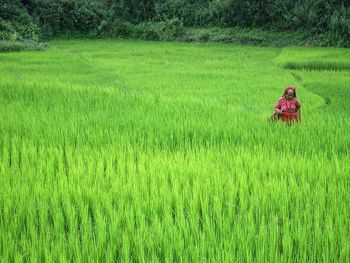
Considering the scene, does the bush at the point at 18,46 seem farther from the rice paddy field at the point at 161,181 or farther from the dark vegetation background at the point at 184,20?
the rice paddy field at the point at 161,181

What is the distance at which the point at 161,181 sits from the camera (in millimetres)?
2660

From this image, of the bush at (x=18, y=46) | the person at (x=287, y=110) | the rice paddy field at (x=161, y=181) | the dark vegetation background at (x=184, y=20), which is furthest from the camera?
the dark vegetation background at (x=184, y=20)

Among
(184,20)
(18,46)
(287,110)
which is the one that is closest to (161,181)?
(287,110)

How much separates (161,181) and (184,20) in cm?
2464

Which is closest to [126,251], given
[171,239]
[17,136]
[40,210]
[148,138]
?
[171,239]

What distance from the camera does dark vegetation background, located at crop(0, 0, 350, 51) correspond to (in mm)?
Answer: 20438

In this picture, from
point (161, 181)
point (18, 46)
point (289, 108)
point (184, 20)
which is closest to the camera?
point (161, 181)

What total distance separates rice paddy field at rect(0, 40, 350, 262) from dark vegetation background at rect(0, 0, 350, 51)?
13834 millimetres

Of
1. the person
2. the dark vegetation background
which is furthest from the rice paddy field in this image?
the dark vegetation background

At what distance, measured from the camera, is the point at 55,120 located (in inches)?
182

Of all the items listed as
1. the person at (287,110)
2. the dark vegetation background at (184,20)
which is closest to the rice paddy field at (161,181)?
the person at (287,110)

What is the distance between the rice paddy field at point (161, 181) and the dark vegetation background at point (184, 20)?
1383 centimetres

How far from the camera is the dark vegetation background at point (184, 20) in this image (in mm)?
20438

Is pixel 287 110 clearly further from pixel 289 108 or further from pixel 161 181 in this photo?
pixel 161 181
